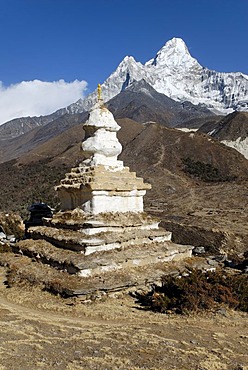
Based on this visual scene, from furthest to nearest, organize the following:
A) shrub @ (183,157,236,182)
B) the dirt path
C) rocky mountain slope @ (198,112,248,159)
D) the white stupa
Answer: rocky mountain slope @ (198,112,248,159) → shrub @ (183,157,236,182) → the white stupa → the dirt path

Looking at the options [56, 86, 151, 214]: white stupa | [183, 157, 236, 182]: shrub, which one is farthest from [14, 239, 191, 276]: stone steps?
[183, 157, 236, 182]: shrub

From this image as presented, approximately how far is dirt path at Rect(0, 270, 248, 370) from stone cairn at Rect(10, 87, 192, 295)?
90cm

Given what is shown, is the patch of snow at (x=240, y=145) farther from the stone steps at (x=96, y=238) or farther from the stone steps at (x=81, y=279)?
the stone steps at (x=81, y=279)

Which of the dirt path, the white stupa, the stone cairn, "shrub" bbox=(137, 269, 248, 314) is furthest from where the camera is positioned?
the white stupa

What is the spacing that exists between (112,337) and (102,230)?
4.68 m

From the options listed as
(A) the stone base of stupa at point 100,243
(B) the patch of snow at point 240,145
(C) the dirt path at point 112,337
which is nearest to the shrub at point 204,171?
(B) the patch of snow at point 240,145

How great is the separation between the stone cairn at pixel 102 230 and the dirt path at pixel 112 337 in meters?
0.90

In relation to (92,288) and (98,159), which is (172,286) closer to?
(92,288)

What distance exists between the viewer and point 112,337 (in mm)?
6930

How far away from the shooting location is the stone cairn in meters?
10.2

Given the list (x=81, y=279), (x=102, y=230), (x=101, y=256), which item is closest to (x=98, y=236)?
(x=102, y=230)

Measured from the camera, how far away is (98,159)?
1263cm

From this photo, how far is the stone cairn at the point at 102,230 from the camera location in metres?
10.2

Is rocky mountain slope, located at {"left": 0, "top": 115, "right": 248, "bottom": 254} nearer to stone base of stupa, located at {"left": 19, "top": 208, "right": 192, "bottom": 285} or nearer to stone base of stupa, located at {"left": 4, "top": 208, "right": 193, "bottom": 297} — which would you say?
stone base of stupa, located at {"left": 19, "top": 208, "right": 192, "bottom": 285}
